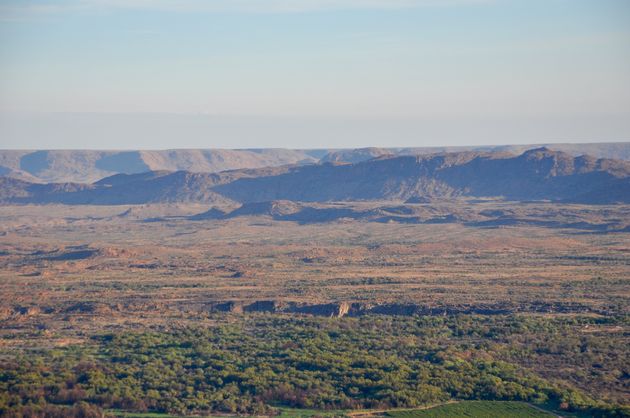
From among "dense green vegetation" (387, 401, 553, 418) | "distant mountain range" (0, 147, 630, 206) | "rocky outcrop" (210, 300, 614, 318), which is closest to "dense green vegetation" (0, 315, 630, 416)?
"dense green vegetation" (387, 401, 553, 418)

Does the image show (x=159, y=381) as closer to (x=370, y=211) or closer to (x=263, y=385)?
(x=263, y=385)

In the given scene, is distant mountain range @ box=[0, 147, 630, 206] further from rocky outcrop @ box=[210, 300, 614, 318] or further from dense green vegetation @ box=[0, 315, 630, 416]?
dense green vegetation @ box=[0, 315, 630, 416]

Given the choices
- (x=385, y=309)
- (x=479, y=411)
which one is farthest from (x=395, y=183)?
(x=479, y=411)

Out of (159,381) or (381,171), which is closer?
(159,381)

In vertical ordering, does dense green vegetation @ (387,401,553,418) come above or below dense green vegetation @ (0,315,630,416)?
below

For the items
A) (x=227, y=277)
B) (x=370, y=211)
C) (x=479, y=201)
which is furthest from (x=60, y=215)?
(x=227, y=277)

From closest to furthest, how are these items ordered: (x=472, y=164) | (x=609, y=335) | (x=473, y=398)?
(x=473, y=398)
(x=609, y=335)
(x=472, y=164)

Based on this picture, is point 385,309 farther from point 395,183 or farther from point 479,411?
point 395,183
